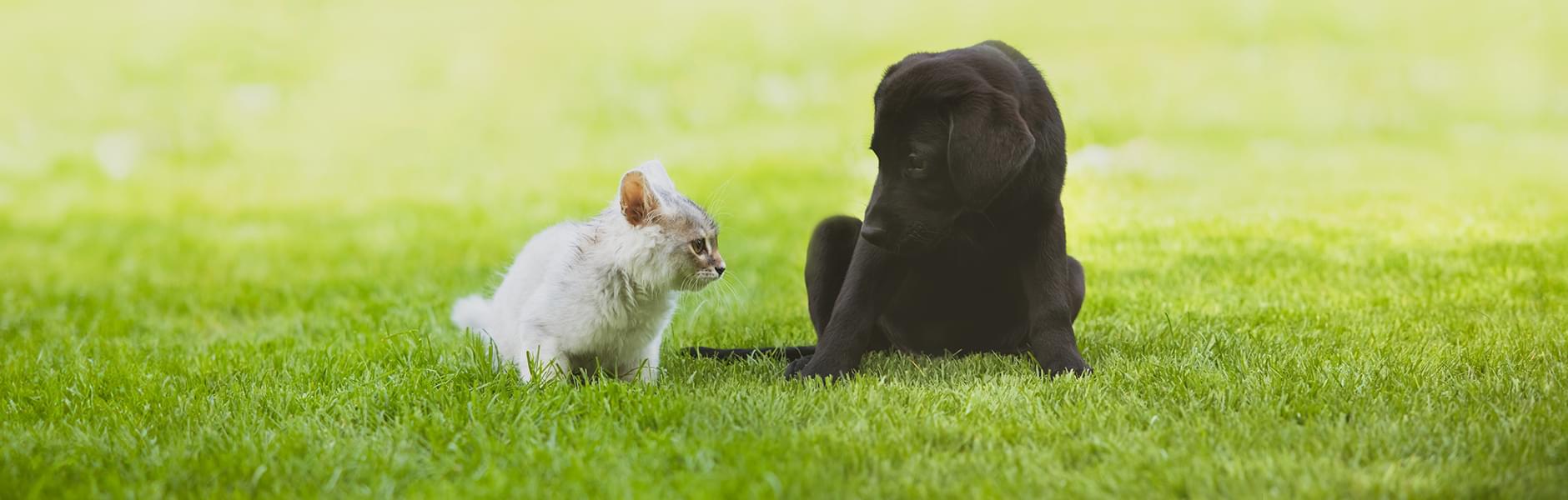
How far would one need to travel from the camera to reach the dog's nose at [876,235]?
358 centimetres

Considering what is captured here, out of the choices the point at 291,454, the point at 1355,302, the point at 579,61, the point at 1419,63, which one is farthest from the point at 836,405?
the point at 1419,63

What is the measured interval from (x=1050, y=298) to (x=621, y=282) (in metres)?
1.25

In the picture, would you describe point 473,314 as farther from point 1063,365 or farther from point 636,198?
point 1063,365

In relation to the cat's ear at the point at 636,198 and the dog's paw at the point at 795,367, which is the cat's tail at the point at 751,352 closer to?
the dog's paw at the point at 795,367

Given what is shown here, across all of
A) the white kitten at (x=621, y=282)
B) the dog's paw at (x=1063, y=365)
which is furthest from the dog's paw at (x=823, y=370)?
the dog's paw at (x=1063, y=365)

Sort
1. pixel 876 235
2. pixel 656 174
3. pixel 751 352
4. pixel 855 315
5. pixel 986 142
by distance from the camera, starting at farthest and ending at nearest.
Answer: pixel 751 352 < pixel 656 174 < pixel 855 315 < pixel 876 235 < pixel 986 142

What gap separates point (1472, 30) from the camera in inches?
508

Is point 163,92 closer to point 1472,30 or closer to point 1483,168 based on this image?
point 1483,168

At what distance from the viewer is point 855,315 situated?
3.84 metres

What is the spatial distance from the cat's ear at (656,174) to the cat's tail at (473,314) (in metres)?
0.89

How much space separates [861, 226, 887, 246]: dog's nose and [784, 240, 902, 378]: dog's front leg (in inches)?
8.0

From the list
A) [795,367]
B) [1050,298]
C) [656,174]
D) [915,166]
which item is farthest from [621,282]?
[1050,298]

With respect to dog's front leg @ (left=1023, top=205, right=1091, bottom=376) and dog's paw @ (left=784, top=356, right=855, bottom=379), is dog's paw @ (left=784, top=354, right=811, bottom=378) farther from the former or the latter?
dog's front leg @ (left=1023, top=205, right=1091, bottom=376)

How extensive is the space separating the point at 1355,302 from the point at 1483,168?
17.5 feet
